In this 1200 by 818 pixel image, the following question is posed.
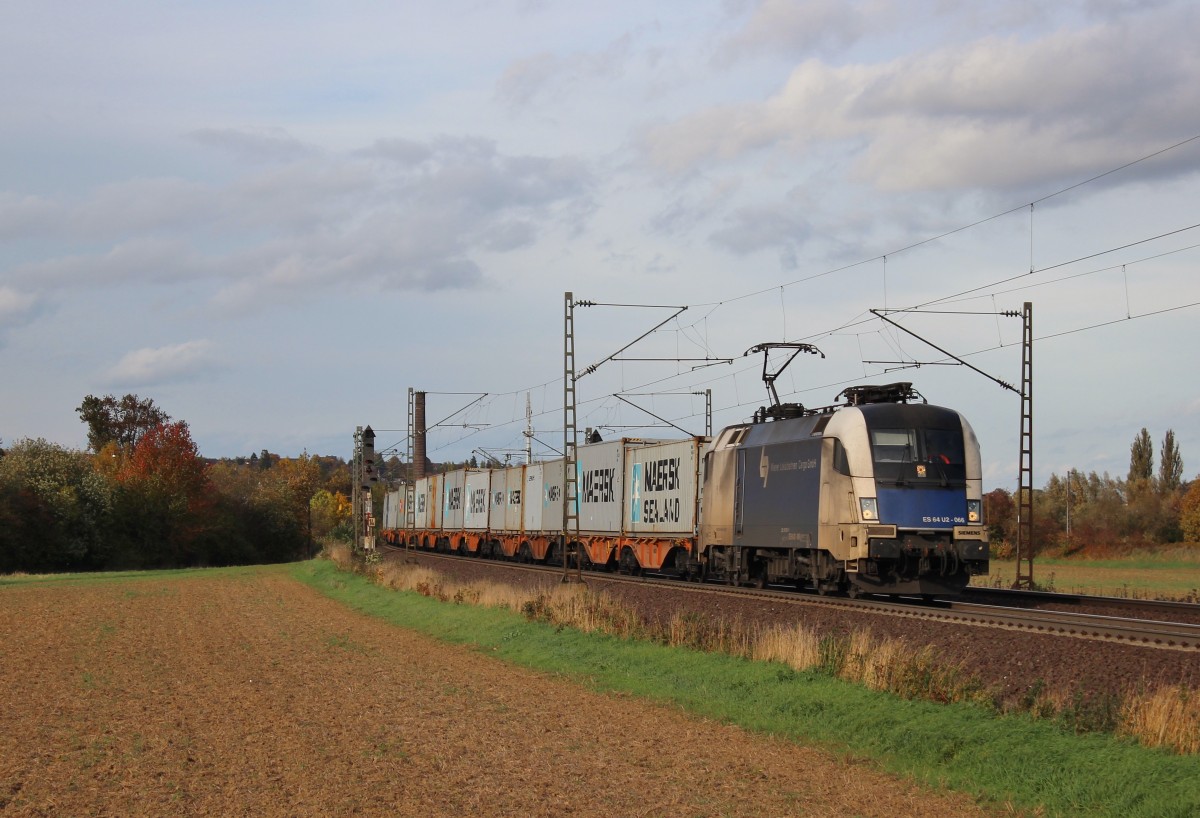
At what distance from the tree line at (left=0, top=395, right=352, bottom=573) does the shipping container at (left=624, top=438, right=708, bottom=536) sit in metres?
43.9

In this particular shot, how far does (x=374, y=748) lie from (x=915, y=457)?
13.7m

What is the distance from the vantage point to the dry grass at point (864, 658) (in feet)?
34.4

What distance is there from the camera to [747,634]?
17750 mm

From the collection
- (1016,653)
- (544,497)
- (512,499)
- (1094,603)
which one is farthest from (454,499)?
(1016,653)

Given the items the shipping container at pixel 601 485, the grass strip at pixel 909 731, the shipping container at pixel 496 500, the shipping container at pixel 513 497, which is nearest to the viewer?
the grass strip at pixel 909 731

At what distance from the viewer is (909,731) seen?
38.3 ft

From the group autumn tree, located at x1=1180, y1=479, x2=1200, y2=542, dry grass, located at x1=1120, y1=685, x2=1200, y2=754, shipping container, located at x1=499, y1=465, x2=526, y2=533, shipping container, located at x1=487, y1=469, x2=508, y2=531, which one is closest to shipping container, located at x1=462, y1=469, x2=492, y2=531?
shipping container, located at x1=487, y1=469, x2=508, y2=531

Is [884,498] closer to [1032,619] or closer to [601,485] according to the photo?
[1032,619]

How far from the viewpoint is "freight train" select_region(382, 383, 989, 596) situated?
22.1 m

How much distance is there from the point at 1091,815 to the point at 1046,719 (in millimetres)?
2532

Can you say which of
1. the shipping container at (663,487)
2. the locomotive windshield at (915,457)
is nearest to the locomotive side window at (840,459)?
the locomotive windshield at (915,457)

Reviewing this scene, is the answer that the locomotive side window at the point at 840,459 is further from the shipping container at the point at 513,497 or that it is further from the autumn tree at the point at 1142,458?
the autumn tree at the point at 1142,458

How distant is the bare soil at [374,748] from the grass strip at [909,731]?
1.70 ft

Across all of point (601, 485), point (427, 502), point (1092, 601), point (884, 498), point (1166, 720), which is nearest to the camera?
point (1166, 720)
